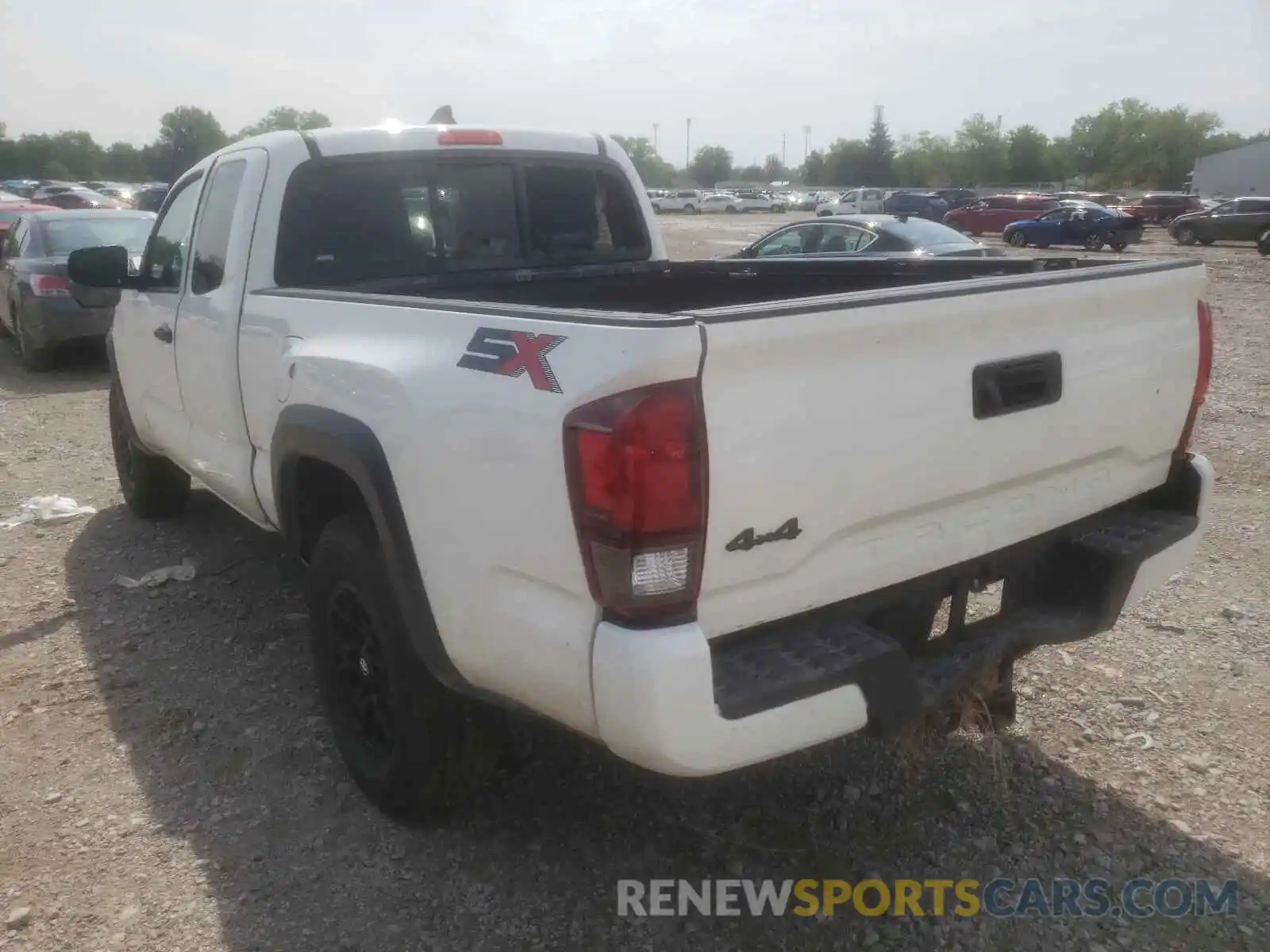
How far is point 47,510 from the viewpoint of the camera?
6.12 metres

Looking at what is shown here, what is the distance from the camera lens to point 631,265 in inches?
182

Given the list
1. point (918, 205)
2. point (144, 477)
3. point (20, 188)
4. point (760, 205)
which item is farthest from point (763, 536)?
point (760, 205)

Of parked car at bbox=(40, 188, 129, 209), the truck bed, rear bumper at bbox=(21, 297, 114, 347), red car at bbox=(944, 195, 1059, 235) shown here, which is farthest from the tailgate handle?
red car at bbox=(944, 195, 1059, 235)

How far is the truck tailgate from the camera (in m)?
2.13

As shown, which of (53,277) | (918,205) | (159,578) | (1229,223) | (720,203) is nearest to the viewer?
(159,578)

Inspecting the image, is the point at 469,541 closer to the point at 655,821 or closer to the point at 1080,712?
the point at 655,821

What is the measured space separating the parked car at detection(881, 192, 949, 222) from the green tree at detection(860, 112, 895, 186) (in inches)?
2236

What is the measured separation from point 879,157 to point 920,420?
10223 centimetres

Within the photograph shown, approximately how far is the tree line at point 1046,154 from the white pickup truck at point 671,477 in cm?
7815

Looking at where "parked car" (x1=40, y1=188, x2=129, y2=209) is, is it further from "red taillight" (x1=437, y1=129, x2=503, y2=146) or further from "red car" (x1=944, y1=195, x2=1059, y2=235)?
"red taillight" (x1=437, y1=129, x2=503, y2=146)

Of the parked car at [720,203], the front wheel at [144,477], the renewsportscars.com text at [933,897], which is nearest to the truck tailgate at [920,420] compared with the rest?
the renewsportscars.com text at [933,897]

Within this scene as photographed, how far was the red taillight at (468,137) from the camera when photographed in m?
4.05

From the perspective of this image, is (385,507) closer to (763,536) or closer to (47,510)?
(763,536)

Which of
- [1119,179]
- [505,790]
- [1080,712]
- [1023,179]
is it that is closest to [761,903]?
[505,790]
